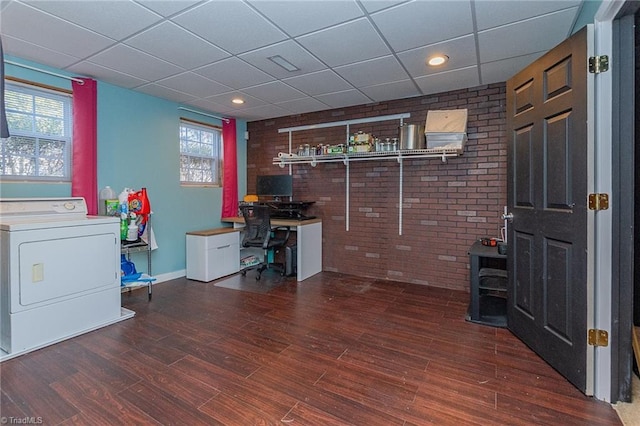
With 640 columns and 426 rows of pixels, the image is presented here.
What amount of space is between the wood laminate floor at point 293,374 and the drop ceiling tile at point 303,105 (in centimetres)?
272

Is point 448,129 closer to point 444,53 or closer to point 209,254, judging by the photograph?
point 444,53

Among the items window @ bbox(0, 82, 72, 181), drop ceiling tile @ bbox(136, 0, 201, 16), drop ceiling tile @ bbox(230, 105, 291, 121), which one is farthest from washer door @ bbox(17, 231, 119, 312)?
drop ceiling tile @ bbox(230, 105, 291, 121)

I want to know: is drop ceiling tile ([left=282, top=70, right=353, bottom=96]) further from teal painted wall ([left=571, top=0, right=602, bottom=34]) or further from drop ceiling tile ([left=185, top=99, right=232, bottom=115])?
teal painted wall ([left=571, top=0, right=602, bottom=34])

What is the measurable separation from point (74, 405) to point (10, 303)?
1.10 metres

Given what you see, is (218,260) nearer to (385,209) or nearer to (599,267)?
(385,209)

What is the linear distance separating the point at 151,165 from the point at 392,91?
318 centimetres

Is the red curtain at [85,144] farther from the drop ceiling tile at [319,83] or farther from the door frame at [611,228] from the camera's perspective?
the door frame at [611,228]

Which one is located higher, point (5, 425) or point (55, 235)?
point (55, 235)

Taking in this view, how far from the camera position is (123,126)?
3.68m

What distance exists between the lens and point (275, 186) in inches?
192

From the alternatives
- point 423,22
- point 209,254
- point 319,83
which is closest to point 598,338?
point 423,22

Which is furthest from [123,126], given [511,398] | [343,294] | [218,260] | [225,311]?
[511,398]

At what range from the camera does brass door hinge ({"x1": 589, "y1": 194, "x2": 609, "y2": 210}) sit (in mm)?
1729

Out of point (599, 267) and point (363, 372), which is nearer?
point (599, 267)
